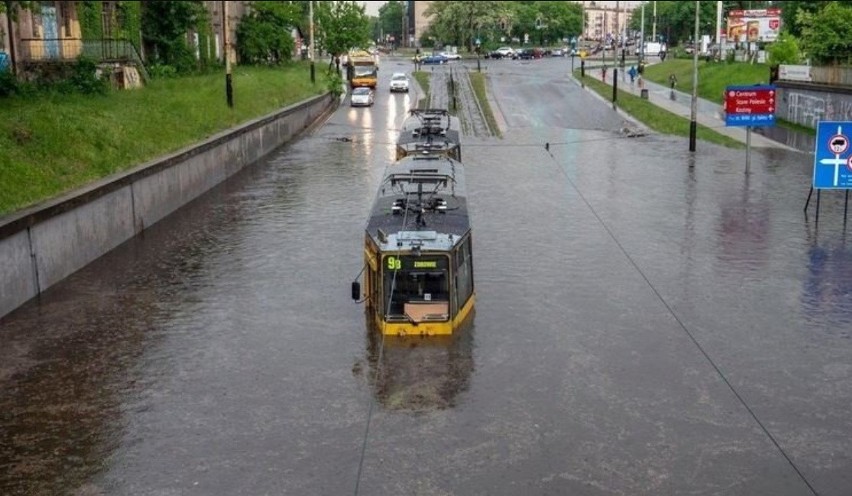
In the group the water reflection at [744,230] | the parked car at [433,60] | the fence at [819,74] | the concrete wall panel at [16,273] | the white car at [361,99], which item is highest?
the parked car at [433,60]

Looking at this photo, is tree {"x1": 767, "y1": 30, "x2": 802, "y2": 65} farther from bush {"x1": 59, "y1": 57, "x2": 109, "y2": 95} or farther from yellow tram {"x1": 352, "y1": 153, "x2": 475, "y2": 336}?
yellow tram {"x1": 352, "y1": 153, "x2": 475, "y2": 336}

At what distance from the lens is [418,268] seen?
1973cm

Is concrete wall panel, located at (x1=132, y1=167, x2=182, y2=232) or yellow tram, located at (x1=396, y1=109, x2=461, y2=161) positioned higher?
yellow tram, located at (x1=396, y1=109, x2=461, y2=161)

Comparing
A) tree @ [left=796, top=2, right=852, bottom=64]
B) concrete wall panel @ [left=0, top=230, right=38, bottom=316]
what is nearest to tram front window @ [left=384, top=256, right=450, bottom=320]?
concrete wall panel @ [left=0, top=230, right=38, bottom=316]

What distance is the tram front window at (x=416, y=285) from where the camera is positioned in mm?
19750

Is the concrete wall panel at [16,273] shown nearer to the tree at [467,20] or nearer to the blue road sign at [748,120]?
the blue road sign at [748,120]

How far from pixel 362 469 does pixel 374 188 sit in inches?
1086

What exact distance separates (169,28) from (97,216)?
43.4 meters

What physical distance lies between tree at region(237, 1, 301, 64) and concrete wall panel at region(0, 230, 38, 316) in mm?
69139

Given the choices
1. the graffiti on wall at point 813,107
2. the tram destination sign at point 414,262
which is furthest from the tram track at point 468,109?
the tram destination sign at point 414,262

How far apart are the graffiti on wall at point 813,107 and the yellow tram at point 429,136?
22.9 m

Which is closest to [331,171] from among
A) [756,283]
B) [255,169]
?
[255,169]

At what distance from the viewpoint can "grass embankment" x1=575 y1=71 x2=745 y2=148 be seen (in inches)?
2212

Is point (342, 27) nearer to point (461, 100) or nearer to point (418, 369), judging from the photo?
point (461, 100)
